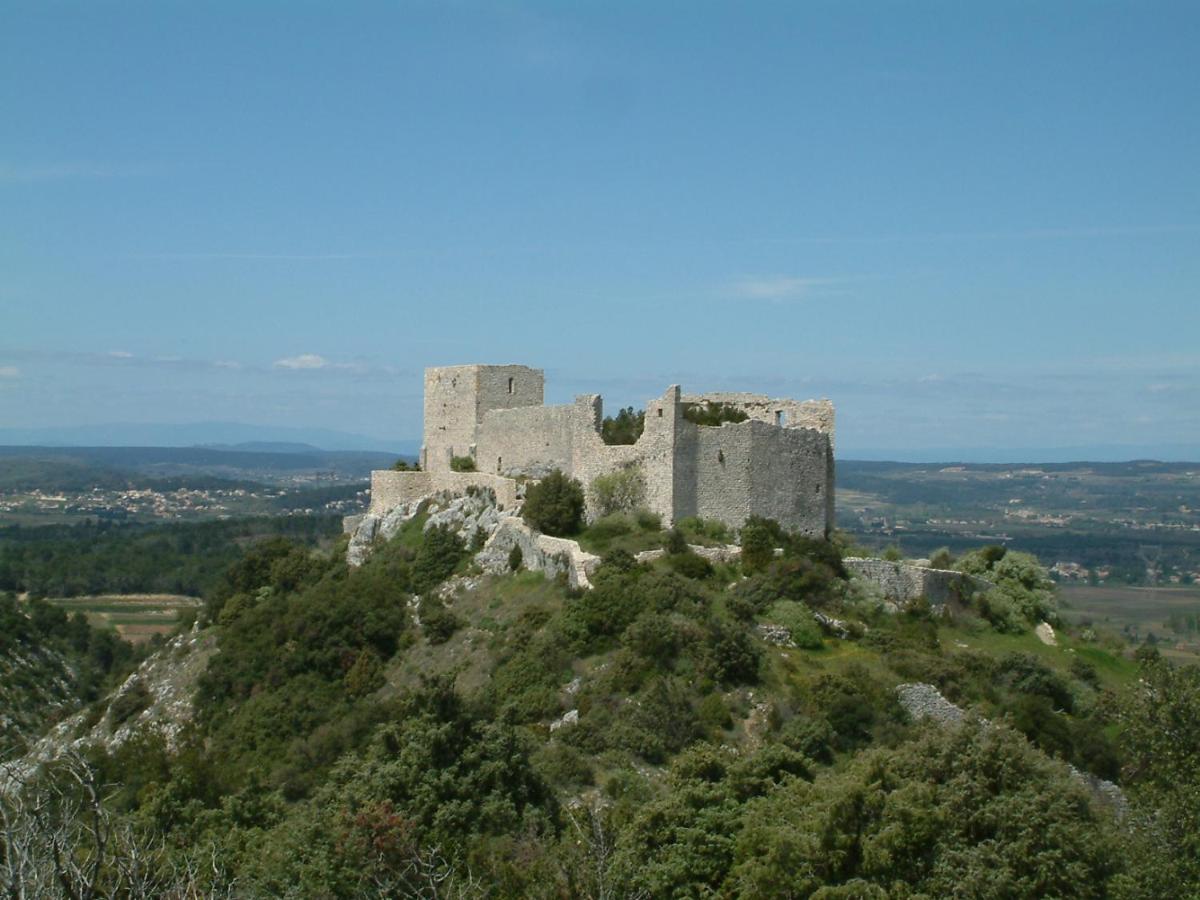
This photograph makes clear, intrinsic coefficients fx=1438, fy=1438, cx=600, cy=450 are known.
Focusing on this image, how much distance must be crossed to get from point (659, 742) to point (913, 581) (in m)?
10.7

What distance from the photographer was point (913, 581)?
34.3 m

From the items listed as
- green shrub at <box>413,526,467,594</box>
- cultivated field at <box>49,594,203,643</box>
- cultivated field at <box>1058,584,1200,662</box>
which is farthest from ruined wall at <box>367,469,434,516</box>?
cultivated field at <box>1058,584,1200,662</box>

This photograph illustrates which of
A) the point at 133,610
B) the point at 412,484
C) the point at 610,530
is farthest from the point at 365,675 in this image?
the point at 133,610

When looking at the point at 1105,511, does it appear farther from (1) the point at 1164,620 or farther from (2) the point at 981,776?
(2) the point at 981,776

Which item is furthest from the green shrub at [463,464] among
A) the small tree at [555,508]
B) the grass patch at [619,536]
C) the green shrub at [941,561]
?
the green shrub at [941,561]

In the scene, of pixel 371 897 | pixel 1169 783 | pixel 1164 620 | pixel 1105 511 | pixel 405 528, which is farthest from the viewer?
pixel 1105 511

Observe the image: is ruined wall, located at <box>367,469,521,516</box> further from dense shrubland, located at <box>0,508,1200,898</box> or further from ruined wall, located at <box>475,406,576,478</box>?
dense shrubland, located at <box>0,508,1200,898</box>

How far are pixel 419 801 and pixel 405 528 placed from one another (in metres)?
20.6

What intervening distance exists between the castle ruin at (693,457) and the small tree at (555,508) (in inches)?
17.6

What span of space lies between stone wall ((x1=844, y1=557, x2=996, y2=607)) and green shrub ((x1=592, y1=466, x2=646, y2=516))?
17.2ft

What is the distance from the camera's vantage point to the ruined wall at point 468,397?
42688 millimetres

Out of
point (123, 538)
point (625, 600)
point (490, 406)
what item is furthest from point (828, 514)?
point (123, 538)

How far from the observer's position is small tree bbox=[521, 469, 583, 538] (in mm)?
35562

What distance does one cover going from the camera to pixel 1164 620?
74625mm
